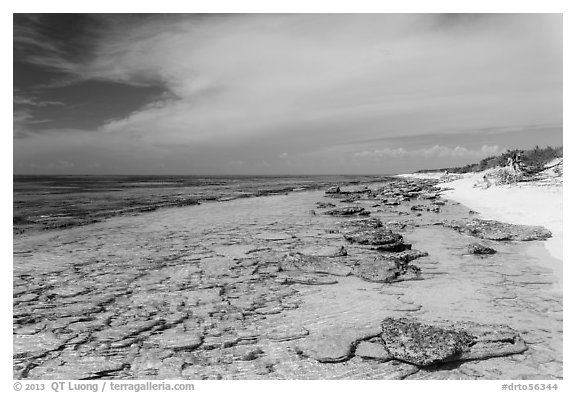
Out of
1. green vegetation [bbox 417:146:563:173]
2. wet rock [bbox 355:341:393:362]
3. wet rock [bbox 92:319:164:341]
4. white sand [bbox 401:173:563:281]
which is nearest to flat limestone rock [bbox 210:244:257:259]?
wet rock [bbox 92:319:164:341]

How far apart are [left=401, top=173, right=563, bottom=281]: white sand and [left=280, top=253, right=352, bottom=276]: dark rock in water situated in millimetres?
3935

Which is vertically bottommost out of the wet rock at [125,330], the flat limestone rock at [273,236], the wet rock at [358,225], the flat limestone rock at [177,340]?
the flat limestone rock at [177,340]

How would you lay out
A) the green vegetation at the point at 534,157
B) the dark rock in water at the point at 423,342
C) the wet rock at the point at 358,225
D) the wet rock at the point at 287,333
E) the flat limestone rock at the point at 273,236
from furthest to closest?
the green vegetation at the point at 534,157, the wet rock at the point at 358,225, the flat limestone rock at the point at 273,236, the wet rock at the point at 287,333, the dark rock in water at the point at 423,342

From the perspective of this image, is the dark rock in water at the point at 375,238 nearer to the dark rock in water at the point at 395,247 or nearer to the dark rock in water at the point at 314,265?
the dark rock in water at the point at 395,247

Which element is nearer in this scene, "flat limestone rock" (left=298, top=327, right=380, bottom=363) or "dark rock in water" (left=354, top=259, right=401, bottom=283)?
"flat limestone rock" (left=298, top=327, right=380, bottom=363)

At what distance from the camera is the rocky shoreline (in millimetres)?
3807

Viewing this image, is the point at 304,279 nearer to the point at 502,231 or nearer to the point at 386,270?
the point at 386,270

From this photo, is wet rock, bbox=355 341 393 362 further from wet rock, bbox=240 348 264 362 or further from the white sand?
the white sand

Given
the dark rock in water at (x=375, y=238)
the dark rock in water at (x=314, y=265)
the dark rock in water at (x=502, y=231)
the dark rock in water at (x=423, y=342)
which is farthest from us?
the dark rock in water at (x=375, y=238)

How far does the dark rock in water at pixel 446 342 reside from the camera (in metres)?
3.73

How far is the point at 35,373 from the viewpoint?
12.7 feet

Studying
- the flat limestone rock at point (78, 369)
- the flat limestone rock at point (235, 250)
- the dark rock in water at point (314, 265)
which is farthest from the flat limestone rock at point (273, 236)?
the flat limestone rock at point (78, 369)

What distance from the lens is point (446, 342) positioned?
3.87 metres
